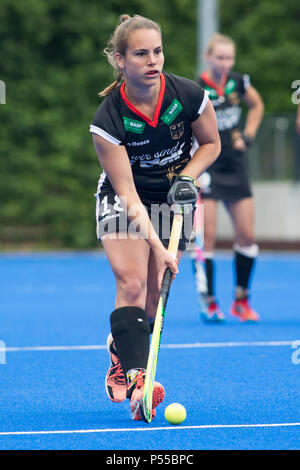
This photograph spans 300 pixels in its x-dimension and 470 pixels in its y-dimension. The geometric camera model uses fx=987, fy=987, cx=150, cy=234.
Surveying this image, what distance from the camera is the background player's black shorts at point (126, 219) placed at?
14.7 ft

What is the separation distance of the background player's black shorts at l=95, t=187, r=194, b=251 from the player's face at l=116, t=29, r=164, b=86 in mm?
582

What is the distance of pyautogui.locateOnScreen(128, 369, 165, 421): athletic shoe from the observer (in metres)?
4.12

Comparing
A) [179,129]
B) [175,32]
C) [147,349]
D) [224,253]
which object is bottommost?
[224,253]

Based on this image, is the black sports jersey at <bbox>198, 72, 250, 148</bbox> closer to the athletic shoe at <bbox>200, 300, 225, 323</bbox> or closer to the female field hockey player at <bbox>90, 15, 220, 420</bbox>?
the athletic shoe at <bbox>200, 300, 225, 323</bbox>

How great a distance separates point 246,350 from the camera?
247 inches

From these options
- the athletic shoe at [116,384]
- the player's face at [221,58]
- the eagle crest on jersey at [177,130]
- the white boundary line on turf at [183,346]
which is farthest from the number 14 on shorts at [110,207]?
the player's face at [221,58]

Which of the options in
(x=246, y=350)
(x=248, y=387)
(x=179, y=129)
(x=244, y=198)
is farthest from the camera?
(x=244, y=198)

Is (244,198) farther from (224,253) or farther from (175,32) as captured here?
(175,32)

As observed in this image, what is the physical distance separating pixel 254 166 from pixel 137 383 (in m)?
13.3

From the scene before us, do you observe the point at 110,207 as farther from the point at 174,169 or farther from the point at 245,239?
the point at 245,239

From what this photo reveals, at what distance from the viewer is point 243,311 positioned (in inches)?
306

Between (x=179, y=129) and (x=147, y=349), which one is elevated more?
(x=179, y=129)

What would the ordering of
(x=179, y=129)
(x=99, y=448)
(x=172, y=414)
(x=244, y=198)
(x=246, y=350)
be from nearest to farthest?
(x=99, y=448)
(x=172, y=414)
(x=179, y=129)
(x=246, y=350)
(x=244, y=198)

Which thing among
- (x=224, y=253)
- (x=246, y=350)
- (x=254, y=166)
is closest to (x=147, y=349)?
(x=246, y=350)
